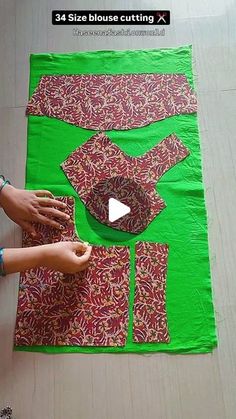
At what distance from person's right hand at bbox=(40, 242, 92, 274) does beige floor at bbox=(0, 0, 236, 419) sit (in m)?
0.16

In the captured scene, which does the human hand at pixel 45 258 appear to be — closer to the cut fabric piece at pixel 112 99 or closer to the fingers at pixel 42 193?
the fingers at pixel 42 193

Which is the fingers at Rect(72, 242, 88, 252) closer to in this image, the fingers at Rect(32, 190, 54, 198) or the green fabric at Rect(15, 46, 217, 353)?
the green fabric at Rect(15, 46, 217, 353)

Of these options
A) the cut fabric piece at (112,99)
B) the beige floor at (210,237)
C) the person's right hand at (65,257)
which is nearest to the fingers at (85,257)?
the person's right hand at (65,257)

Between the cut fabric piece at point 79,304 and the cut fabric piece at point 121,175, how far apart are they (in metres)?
0.12

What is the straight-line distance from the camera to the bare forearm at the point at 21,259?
103 centimetres

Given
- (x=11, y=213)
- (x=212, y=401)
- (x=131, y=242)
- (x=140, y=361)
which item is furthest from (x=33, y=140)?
(x=212, y=401)

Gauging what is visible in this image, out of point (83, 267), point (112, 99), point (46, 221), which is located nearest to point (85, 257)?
point (83, 267)

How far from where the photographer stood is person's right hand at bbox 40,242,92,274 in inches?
41.4

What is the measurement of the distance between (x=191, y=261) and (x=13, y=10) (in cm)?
120

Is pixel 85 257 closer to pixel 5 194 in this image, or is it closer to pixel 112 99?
pixel 5 194

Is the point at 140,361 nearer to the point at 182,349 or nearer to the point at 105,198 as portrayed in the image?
the point at 182,349

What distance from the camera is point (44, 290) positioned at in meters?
1.12

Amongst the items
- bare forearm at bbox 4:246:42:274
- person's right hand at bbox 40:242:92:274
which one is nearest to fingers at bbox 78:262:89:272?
person's right hand at bbox 40:242:92:274

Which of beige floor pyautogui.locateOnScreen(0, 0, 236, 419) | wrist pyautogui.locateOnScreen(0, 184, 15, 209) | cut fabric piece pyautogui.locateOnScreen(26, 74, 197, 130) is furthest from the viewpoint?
cut fabric piece pyautogui.locateOnScreen(26, 74, 197, 130)
